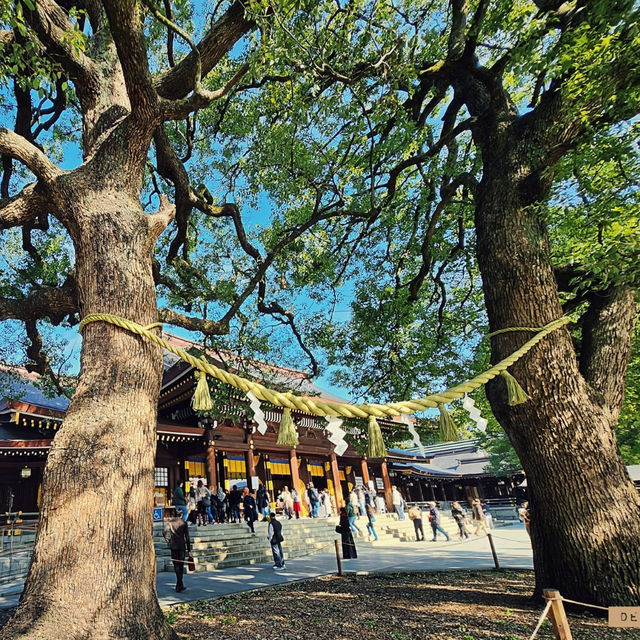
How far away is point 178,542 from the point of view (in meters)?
6.88

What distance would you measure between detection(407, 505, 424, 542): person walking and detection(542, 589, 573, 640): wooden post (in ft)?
41.5

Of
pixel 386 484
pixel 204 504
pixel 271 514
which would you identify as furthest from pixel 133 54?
pixel 386 484

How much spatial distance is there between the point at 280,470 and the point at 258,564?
9.92 metres

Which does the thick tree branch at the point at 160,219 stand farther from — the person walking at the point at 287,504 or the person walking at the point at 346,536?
the person walking at the point at 287,504

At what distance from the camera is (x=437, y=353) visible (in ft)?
29.5

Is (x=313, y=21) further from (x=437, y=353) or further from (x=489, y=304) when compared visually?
(x=437, y=353)

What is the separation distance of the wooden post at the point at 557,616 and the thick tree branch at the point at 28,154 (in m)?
4.99

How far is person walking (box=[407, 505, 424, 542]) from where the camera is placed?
556 inches

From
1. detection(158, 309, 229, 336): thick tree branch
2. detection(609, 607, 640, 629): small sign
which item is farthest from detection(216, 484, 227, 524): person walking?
detection(609, 607, 640, 629): small sign

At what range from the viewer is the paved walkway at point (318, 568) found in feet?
21.2

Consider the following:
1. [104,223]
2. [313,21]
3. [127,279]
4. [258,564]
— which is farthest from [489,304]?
[258,564]

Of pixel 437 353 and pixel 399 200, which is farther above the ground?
pixel 399 200

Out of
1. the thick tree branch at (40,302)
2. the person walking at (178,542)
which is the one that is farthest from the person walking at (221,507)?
the thick tree branch at (40,302)

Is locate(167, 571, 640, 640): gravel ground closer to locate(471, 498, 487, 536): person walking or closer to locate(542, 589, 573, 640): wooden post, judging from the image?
locate(542, 589, 573, 640): wooden post
